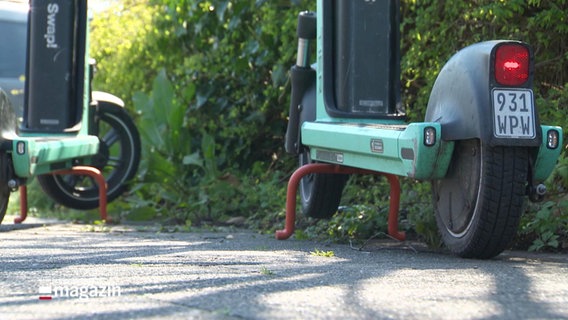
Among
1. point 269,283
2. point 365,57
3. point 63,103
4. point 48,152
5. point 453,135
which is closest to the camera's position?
point 269,283

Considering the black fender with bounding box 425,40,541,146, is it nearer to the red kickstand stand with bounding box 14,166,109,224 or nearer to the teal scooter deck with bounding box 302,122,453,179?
the teal scooter deck with bounding box 302,122,453,179

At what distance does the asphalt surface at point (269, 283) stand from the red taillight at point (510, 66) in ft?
2.60

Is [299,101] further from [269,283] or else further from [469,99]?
[269,283]

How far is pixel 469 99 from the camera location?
16.4 feet

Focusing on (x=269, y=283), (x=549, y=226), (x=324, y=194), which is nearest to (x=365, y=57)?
(x=324, y=194)

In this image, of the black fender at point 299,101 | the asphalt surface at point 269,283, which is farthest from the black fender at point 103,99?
the asphalt surface at point 269,283

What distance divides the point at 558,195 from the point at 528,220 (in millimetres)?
272

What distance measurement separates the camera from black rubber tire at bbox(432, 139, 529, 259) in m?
4.82

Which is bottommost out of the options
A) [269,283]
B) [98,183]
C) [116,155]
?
[98,183]

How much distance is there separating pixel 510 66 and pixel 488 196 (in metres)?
0.59

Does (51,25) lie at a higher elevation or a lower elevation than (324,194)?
higher

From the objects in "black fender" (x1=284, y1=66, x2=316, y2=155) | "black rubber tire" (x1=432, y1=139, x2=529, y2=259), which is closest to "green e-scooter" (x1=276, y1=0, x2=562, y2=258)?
"black rubber tire" (x1=432, y1=139, x2=529, y2=259)

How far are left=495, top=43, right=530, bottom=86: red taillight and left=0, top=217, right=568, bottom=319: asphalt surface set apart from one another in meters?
0.79

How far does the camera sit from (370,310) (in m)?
3.25
